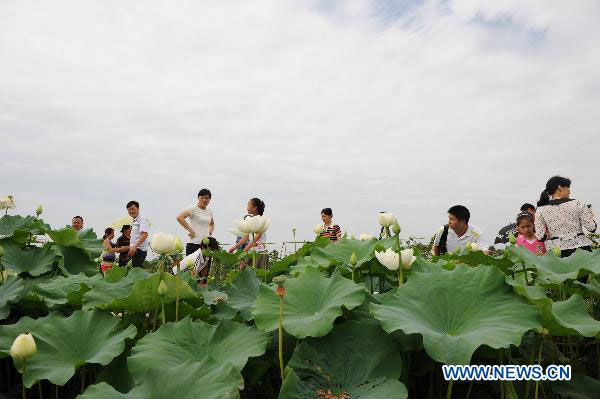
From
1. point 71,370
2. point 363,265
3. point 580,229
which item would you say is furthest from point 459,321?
point 580,229

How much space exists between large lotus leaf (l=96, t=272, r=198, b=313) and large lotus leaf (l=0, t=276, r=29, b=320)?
558mm

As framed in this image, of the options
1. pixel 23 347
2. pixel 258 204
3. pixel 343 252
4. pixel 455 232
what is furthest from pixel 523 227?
pixel 23 347

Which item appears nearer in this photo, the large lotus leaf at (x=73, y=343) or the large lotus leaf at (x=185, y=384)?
the large lotus leaf at (x=185, y=384)

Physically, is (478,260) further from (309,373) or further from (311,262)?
(309,373)

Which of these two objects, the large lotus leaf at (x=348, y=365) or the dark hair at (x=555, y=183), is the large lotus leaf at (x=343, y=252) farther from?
the dark hair at (x=555, y=183)

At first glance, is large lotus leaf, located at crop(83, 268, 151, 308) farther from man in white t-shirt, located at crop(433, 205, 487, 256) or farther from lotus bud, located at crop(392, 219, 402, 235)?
man in white t-shirt, located at crop(433, 205, 487, 256)

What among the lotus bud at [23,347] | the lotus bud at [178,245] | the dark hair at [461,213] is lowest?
the lotus bud at [23,347]

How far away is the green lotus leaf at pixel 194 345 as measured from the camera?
1.52 meters

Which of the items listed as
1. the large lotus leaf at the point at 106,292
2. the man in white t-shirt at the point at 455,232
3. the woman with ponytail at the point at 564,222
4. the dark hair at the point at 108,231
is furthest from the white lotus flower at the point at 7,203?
the dark hair at the point at 108,231

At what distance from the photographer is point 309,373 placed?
4.71ft

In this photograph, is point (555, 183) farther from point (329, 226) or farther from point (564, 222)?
point (329, 226)

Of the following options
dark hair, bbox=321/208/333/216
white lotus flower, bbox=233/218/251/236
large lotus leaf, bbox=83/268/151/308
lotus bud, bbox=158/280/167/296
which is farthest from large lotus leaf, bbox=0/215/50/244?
dark hair, bbox=321/208/333/216

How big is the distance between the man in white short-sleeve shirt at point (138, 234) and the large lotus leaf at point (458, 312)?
19.8 feet

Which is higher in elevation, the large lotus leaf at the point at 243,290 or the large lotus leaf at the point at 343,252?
the large lotus leaf at the point at 343,252
